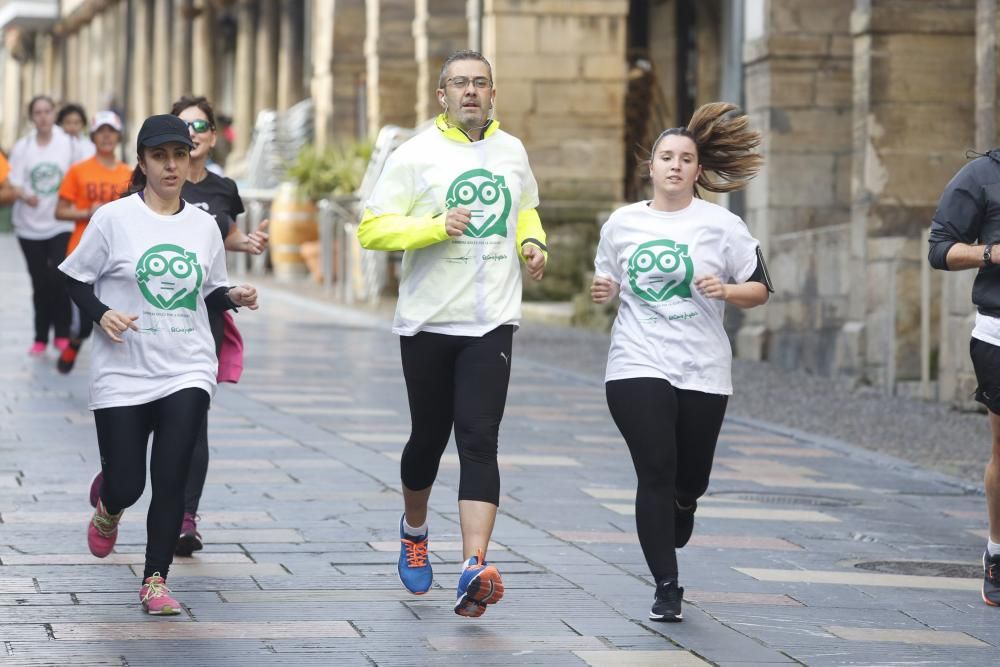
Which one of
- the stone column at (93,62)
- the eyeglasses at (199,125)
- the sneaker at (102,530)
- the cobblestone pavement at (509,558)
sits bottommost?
the cobblestone pavement at (509,558)

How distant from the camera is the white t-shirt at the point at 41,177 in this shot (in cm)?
1509

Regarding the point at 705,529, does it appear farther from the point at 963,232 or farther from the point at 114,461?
the point at 114,461

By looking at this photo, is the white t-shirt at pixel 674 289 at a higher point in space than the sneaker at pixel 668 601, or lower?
higher

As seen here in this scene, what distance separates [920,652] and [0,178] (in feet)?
22.0

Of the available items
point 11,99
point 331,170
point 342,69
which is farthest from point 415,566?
point 11,99

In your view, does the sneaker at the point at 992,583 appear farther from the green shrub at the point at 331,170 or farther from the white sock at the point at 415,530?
the green shrub at the point at 331,170

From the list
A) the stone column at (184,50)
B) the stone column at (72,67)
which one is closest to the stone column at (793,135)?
the stone column at (184,50)

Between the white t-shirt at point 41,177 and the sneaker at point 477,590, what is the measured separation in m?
9.32

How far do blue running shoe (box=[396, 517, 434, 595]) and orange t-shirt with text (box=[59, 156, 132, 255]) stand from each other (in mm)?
6909

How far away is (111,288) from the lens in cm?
655

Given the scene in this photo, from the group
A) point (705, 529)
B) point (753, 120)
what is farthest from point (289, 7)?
point (705, 529)

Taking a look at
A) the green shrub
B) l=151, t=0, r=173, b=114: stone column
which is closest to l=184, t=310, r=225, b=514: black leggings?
the green shrub

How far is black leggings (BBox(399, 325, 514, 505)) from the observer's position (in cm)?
639

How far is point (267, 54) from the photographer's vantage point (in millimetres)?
39594
